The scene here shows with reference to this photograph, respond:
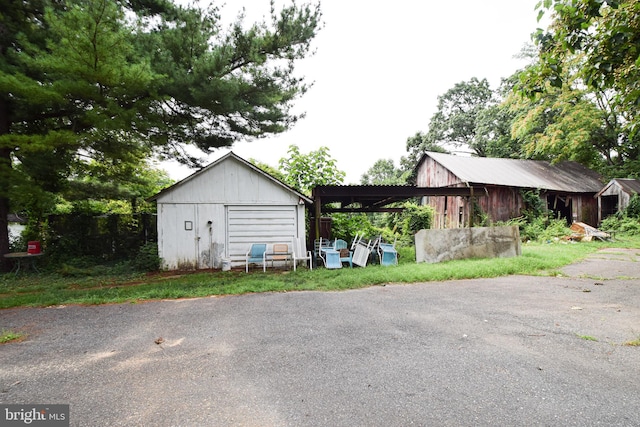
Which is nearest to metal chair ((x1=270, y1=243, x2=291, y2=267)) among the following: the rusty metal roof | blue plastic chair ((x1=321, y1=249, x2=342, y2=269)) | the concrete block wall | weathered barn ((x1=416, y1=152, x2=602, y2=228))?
blue plastic chair ((x1=321, y1=249, x2=342, y2=269))

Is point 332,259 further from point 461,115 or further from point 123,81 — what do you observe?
point 461,115

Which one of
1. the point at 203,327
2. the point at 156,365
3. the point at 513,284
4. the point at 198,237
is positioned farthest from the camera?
the point at 198,237

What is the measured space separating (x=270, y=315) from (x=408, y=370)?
254 centimetres

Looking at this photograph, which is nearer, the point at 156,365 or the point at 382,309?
the point at 156,365

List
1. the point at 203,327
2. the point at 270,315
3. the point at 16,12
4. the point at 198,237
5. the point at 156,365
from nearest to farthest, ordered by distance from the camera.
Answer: the point at 156,365 < the point at 203,327 < the point at 270,315 < the point at 16,12 < the point at 198,237

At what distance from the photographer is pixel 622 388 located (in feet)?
8.11

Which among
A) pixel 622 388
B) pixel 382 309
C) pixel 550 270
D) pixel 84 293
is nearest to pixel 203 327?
pixel 382 309

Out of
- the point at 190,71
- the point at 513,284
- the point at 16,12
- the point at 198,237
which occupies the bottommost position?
the point at 513,284

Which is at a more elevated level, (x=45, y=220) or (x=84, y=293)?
(x=45, y=220)

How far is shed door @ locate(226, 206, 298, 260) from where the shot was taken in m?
9.69

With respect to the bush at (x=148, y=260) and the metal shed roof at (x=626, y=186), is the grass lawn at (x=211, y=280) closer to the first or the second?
the bush at (x=148, y=260)

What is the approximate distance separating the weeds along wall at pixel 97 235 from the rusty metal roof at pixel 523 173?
16.2 m

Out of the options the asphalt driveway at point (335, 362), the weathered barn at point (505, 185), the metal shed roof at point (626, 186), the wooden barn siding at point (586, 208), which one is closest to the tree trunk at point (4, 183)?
the asphalt driveway at point (335, 362)

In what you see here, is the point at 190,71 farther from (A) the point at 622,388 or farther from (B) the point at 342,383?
(A) the point at 622,388
